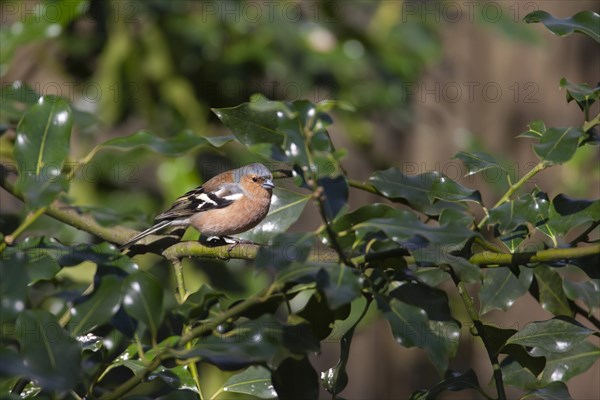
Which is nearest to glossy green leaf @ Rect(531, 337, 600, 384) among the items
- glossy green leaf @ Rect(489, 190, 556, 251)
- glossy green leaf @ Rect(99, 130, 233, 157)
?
glossy green leaf @ Rect(489, 190, 556, 251)

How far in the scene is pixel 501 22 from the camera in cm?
453

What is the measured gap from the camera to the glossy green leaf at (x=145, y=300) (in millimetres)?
1283

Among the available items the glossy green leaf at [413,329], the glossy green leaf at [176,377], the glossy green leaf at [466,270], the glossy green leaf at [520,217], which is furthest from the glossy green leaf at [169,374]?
the glossy green leaf at [520,217]

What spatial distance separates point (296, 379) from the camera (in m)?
1.34

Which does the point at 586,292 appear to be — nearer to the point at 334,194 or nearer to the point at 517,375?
the point at 517,375

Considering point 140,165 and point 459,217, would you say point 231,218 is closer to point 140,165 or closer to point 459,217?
point 140,165

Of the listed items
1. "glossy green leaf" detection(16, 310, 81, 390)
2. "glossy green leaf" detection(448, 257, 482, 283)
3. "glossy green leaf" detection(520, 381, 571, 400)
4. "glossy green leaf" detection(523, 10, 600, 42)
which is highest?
"glossy green leaf" detection(523, 10, 600, 42)

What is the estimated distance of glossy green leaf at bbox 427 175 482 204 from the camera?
1.60 metres

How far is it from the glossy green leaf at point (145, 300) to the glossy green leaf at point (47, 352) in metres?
0.15

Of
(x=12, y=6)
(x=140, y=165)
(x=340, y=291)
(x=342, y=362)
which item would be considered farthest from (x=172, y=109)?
(x=340, y=291)

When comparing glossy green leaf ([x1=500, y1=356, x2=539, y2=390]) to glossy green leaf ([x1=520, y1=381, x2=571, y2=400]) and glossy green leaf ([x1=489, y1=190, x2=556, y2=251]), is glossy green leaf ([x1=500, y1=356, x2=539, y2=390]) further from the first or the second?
glossy green leaf ([x1=489, y1=190, x2=556, y2=251])

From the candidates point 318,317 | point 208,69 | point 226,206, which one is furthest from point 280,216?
point 208,69

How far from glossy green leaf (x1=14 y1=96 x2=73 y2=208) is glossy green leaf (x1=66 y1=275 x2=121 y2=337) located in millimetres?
248

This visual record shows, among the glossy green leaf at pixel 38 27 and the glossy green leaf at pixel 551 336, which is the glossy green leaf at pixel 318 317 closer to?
the glossy green leaf at pixel 551 336
